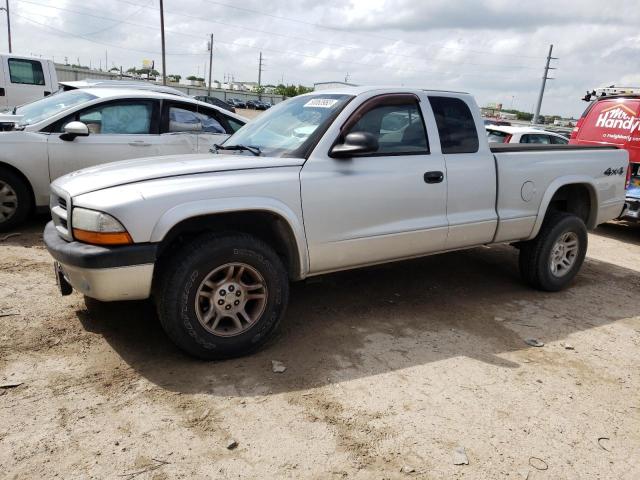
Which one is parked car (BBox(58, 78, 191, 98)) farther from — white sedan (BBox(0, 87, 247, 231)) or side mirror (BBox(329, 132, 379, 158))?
side mirror (BBox(329, 132, 379, 158))

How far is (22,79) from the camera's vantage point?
41.1ft

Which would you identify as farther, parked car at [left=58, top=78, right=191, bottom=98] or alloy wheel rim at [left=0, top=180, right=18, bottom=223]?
parked car at [left=58, top=78, right=191, bottom=98]

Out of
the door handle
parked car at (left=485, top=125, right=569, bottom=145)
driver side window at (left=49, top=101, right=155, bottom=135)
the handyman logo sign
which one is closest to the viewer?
the door handle

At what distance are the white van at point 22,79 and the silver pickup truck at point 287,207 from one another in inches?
419

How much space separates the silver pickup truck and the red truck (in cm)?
341

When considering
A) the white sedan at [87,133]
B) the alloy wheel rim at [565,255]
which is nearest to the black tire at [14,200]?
the white sedan at [87,133]

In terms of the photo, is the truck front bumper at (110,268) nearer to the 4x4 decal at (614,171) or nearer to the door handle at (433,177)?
the door handle at (433,177)

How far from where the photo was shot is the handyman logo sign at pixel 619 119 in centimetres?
779

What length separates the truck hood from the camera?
127 inches

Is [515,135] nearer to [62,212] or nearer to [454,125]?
[454,125]

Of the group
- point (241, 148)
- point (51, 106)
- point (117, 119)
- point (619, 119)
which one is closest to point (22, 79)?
point (51, 106)

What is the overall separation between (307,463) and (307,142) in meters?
2.12

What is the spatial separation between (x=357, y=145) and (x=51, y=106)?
481 cm

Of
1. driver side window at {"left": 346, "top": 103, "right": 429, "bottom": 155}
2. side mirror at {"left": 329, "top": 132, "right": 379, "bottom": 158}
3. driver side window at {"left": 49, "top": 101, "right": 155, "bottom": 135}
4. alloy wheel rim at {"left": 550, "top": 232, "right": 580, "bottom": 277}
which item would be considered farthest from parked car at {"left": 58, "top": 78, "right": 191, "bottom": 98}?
alloy wheel rim at {"left": 550, "top": 232, "right": 580, "bottom": 277}
